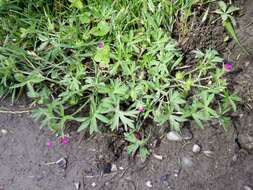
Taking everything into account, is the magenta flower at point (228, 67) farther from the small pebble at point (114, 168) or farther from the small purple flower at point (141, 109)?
the small pebble at point (114, 168)

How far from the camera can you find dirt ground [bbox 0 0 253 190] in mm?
1948

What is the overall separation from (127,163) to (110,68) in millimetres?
497

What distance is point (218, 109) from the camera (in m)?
2.09

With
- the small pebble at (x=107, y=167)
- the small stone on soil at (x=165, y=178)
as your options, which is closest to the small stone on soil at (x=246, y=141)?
the small stone on soil at (x=165, y=178)

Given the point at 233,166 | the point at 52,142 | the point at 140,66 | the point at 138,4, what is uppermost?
the point at 138,4

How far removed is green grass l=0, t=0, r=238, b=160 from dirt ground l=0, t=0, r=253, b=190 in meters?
0.07

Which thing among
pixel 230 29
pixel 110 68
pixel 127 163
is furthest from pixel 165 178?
pixel 230 29

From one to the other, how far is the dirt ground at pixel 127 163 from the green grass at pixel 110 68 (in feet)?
0.23

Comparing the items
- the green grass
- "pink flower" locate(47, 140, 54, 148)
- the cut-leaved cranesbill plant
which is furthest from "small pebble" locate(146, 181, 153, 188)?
the cut-leaved cranesbill plant

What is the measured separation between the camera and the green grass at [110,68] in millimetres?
2045

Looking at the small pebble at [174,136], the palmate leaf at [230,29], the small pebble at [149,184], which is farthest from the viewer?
the palmate leaf at [230,29]

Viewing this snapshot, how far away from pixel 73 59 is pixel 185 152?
749 millimetres

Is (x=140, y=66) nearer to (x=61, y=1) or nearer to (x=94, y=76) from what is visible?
(x=94, y=76)

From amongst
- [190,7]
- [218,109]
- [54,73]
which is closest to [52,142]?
[54,73]
